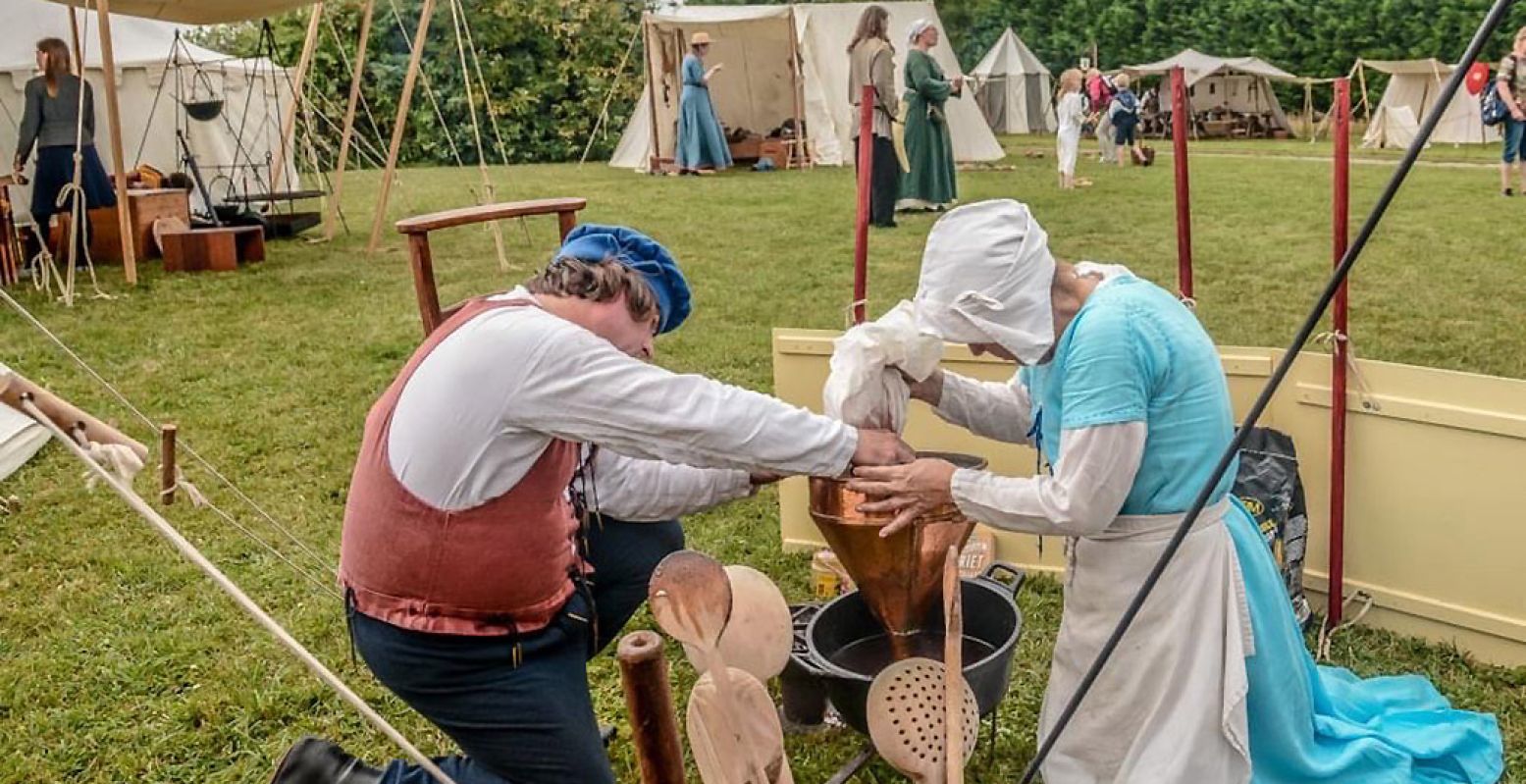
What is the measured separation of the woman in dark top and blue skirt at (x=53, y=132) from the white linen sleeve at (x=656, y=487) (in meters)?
7.41

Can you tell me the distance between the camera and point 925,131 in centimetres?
1014

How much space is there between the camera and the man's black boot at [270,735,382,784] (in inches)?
100

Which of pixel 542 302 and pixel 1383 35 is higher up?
pixel 1383 35

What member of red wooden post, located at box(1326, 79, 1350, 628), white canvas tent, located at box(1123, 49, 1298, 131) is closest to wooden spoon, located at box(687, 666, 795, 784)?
red wooden post, located at box(1326, 79, 1350, 628)

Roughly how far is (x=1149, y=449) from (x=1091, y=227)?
7657 mm

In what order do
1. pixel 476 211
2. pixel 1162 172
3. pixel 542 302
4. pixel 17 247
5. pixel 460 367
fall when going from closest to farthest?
pixel 460 367, pixel 542 302, pixel 476 211, pixel 17 247, pixel 1162 172

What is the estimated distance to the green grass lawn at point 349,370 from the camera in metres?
3.05

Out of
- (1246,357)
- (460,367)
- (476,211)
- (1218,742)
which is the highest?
(476,211)

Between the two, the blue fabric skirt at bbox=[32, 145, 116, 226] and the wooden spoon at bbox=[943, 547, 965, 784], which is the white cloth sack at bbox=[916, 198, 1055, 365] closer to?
the wooden spoon at bbox=[943, 547, 965, 784]

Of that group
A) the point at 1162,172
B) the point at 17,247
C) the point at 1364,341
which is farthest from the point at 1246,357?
the point at 1162,172

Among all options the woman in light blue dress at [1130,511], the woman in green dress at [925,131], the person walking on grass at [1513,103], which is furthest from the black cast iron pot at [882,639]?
the person walking on grass at [1513,103]

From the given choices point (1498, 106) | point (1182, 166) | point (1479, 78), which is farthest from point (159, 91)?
point (1479, 78)

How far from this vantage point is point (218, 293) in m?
8.16

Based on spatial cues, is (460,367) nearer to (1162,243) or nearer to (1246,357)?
(1246,357)
